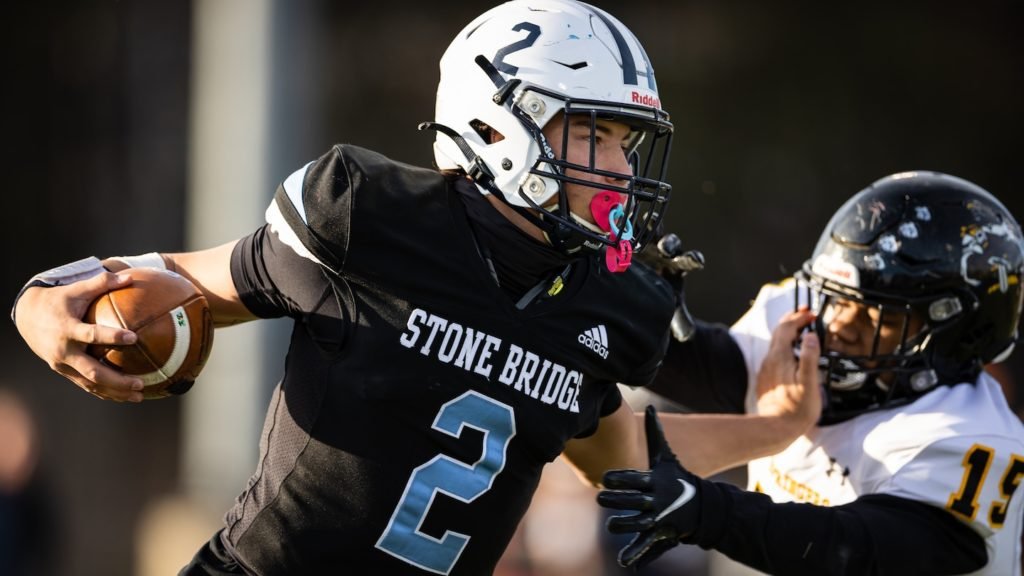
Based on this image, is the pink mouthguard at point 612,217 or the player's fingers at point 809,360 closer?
the pink mouthguard at point 612,217

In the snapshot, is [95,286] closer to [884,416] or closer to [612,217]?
[612,217]

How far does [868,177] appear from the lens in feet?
25.2

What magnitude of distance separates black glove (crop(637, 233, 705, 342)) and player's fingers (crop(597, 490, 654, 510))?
68 cm

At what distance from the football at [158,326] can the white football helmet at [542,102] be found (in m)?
0.65

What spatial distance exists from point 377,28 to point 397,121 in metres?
0.62

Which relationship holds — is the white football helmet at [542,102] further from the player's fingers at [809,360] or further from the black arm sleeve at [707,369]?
the black arm sleeve at [707,369]

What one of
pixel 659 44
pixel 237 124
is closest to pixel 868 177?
pixel 659 44

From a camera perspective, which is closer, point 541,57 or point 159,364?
point 159,364

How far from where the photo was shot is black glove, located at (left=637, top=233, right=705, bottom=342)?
10.9 ft

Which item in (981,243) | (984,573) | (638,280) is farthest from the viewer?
(981,243)

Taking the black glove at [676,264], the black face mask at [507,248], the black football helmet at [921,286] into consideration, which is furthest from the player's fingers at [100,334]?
the black football helmet at [921,286]

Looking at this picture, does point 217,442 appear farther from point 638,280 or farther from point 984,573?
point 984,573

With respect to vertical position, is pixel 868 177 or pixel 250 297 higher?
pixel 250 297

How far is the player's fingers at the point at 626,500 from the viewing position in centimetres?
277
